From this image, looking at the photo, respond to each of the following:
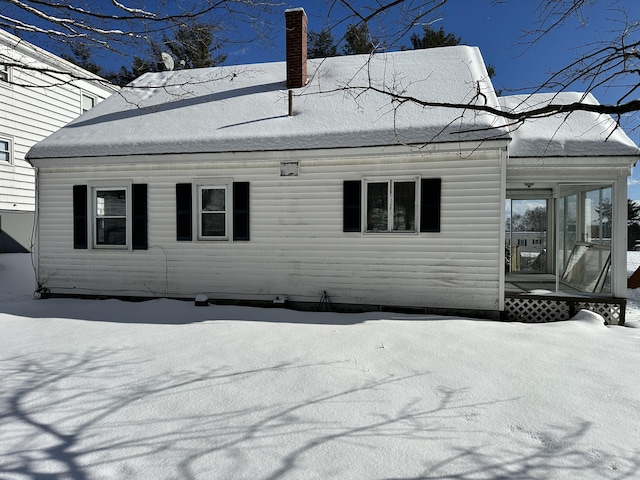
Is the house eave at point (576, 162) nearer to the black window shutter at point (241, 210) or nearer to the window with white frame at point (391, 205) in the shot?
the window with white frame at point (391, 205)

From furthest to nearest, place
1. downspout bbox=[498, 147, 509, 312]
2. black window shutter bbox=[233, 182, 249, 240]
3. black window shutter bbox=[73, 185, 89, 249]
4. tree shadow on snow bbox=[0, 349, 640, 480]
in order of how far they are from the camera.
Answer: black window shutter bbox=[73, 185, 89, 249] < black window shutter bbox=[233, 182, 249, 240] < downspout bbox=[498, 147, 509, 312] < tree shadow on snow bbox=[0, 349, 640, 480]

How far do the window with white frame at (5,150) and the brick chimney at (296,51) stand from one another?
34.9 ft

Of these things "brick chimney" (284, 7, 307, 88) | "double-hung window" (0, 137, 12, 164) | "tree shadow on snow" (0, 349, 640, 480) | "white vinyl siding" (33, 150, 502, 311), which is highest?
"brick chimney" (284, 7, 307, 88)

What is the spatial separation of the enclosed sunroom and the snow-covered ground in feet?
3.75

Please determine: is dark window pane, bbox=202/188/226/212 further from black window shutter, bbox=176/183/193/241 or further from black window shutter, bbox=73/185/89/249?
black window shutter, bbox=73/185/89/249

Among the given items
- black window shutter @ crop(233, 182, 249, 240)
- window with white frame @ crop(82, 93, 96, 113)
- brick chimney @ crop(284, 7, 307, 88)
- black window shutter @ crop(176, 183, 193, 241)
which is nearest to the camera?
black window shutter @ crop(233, 182, 249, 240)

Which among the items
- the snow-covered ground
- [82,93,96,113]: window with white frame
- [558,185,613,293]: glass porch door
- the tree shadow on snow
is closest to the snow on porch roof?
[558,185,613,293]: glass porch door

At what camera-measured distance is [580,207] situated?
870 cm

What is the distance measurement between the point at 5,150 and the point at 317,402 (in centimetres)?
1522

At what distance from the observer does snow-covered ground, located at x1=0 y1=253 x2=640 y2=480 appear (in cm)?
270

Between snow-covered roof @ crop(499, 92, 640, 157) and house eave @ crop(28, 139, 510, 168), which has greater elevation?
snow-covered roof @ crop(499, 92, 640, 157)

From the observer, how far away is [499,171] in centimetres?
700

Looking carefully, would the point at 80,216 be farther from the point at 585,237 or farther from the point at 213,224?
the point at 585,237

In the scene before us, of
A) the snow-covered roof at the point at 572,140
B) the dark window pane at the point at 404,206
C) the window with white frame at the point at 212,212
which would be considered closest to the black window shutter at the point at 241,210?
the window with white frame at the point at 212,212
